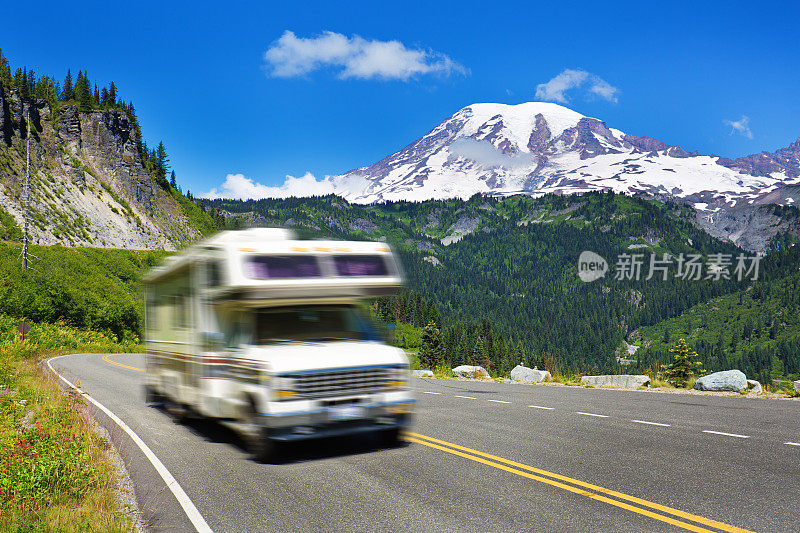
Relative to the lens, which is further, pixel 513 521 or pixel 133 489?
pixel 133 489

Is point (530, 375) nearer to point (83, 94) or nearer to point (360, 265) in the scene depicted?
point (360, 265)

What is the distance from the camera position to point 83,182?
9694 cm

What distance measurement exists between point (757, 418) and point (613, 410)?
2.81m


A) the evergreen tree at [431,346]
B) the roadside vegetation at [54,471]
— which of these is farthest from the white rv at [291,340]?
the evergreen tree at [431,346]

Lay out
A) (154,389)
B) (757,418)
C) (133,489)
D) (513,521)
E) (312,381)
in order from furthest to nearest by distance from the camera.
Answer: (154,389), (757,418), (312,381), (133,489), (513,521)

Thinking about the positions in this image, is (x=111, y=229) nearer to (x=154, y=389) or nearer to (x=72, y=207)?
(x=72, y=207)

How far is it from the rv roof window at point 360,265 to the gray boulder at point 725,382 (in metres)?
12.6

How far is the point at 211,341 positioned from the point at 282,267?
1.92 metres

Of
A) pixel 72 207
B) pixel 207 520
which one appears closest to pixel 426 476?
pixel 207 520

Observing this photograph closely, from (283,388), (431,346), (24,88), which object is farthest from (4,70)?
(283,388)

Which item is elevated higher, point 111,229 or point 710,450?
point 111,229

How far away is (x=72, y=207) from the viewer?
88.8 m

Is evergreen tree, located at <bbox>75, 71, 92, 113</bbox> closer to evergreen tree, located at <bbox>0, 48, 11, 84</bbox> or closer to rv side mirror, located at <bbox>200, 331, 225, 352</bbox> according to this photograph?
evergreen tree, located at <bbox>0, 48, 11, 84</bbox>

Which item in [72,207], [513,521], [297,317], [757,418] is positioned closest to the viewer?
[513,521]
